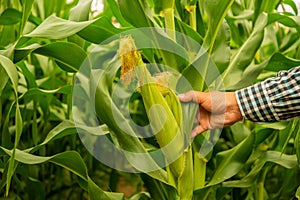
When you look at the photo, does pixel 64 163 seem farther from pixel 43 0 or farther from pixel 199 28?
pixel 43 0

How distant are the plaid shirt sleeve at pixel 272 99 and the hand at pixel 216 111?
0.04 ft

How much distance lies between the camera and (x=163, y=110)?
0.75 meters

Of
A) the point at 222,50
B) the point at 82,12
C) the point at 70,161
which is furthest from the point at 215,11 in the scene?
the point at 70,161

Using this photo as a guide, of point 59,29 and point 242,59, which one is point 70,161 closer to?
point 59,29

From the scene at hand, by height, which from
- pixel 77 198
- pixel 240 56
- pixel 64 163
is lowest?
pixel 77 198

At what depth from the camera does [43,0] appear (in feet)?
3.90

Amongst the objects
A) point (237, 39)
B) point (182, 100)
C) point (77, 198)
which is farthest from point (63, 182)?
point (182, 100)

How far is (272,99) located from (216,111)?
0.08m

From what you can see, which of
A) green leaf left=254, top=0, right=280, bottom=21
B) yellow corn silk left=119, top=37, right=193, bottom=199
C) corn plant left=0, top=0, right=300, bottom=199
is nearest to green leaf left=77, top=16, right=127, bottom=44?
corn plant left=0, top=0, right=300, bottom=199

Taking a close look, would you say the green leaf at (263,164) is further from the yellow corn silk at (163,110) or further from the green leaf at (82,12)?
the green leaf at (82,12)

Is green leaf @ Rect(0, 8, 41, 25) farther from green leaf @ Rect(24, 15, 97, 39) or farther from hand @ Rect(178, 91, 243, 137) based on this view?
hand @ Rect(178, 91, 243, 137)

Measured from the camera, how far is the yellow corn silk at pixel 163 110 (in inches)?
28.1

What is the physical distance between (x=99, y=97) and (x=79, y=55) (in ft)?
0.32

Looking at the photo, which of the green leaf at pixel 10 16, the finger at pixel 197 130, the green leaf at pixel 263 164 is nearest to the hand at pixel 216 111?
the finger at pixel 197 130
